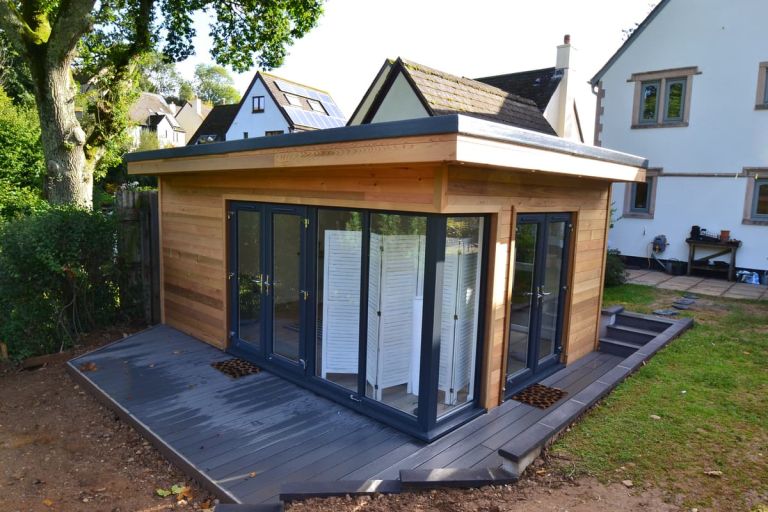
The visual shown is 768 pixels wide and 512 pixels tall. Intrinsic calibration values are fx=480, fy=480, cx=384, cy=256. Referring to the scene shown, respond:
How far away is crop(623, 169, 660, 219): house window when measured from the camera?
41.1ft

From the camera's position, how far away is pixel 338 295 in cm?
445

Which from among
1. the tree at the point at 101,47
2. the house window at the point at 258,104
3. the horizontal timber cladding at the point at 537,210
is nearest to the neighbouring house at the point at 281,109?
the house window at the point at 258,104

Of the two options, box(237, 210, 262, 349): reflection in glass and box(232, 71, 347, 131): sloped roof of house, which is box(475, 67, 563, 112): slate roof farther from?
box(237, 210, 262, 349): reflection in glass

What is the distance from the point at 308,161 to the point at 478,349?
2.17m

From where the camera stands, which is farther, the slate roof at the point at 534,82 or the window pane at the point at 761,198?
the slate roof at the point at 534,82

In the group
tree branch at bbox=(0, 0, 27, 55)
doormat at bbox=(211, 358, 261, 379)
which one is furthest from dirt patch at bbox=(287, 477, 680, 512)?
tree branch at bbox=(0, 0, 27, 55)

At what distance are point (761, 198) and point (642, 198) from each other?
2.52m

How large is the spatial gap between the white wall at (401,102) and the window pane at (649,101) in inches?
238

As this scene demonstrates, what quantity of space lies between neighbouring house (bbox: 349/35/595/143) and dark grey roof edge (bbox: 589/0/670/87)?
1.08 metres

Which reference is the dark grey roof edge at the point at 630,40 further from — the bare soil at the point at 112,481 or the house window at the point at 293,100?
the house window at the point at 293,100

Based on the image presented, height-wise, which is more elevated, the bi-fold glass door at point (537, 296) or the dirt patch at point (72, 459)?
the bi-fold glass door at point (537, 296)

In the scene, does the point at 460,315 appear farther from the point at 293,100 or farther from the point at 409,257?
the point at 293,100

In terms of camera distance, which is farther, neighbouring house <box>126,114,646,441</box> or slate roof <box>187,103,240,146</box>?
slate roof <box>187,103,240,146</box>

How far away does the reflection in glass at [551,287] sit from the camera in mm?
5043
